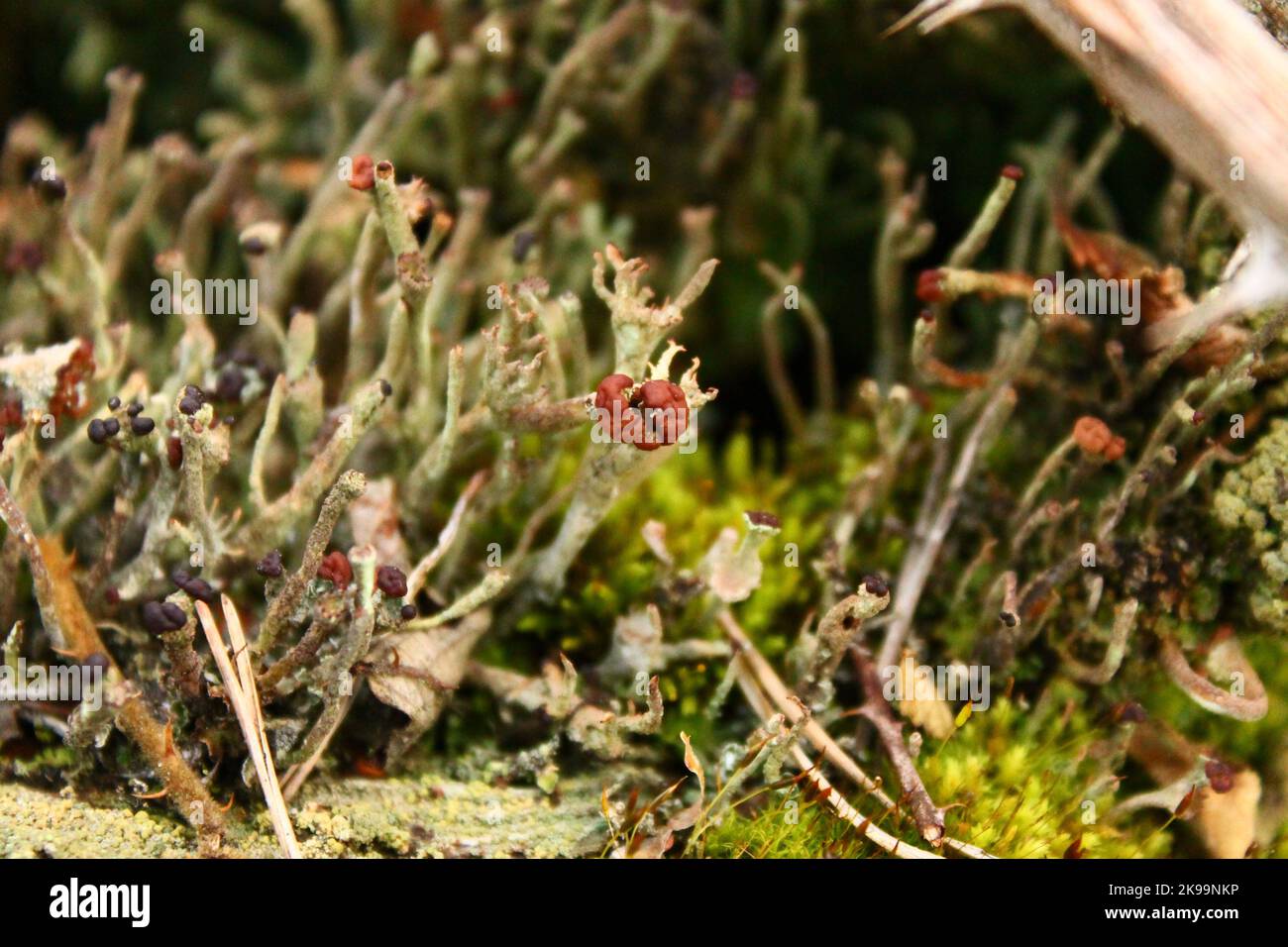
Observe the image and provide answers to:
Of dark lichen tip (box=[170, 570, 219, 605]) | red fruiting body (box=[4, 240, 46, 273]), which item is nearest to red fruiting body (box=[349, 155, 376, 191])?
dark lichen tip (box=[170, 570, 219, 605])

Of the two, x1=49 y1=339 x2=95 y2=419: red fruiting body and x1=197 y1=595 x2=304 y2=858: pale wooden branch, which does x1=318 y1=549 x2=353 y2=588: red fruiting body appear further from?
x1=49 y1=339 x2=95 y2=419: red fruiting body

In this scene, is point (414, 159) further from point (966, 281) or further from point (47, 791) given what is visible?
point (47, 791)

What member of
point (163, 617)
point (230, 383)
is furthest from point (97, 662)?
point (230, 383)

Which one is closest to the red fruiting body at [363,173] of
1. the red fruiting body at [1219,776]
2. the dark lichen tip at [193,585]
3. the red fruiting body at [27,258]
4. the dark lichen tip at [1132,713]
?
the dark lichen tip at [193,585]

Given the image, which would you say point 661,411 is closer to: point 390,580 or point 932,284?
point 390,580

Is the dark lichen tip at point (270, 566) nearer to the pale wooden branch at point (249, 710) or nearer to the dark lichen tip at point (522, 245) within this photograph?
the pale wooden branch at point (249, 710)
